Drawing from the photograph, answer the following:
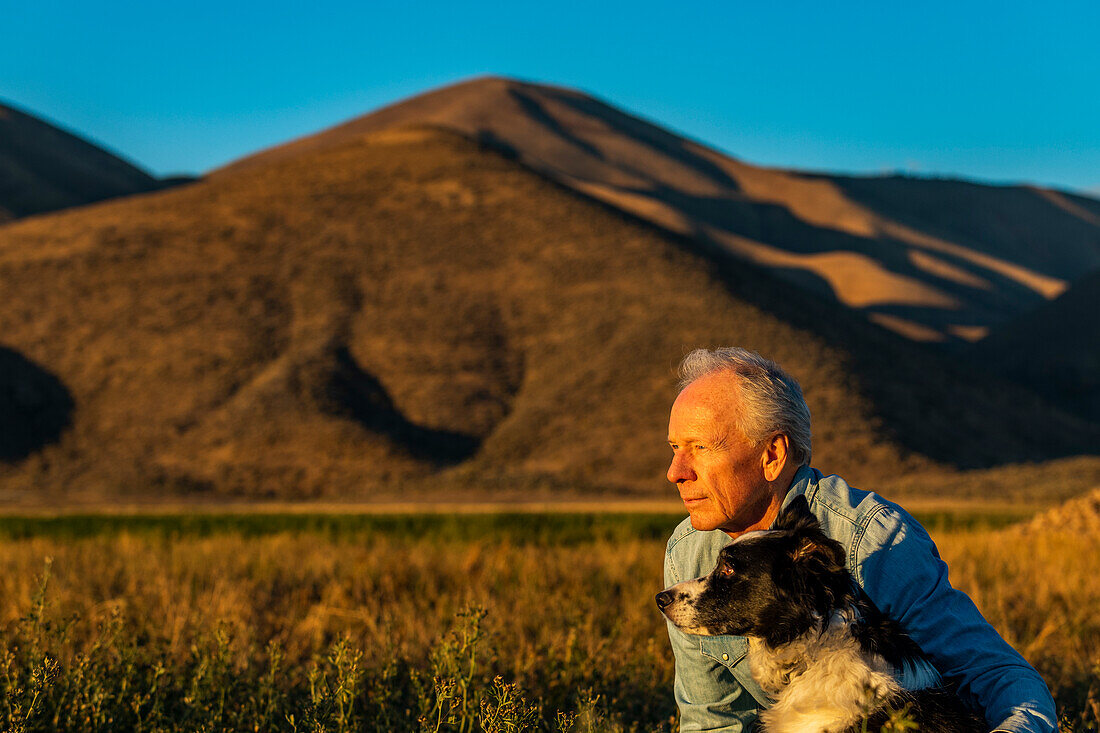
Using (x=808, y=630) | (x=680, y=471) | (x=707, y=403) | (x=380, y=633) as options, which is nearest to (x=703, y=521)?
(x=680, y=471)

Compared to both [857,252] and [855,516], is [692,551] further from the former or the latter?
[857,252]

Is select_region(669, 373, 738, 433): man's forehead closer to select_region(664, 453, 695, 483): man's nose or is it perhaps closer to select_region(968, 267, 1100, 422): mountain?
select_region(664, 453, 695, 483): man's nose

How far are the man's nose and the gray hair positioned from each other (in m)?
0.27

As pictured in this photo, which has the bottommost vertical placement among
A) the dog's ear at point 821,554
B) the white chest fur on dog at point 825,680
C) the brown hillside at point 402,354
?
the brown hillside at point 402,354

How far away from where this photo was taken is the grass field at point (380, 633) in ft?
16.4

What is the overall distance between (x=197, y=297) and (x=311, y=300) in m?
7.31

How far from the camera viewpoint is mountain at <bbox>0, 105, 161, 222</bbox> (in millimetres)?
123050

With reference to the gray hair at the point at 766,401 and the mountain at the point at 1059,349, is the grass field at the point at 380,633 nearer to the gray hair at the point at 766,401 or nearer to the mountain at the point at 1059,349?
the gray hair at the point at 766,401

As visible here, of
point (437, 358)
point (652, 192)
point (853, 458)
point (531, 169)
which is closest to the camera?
point (853, 458)

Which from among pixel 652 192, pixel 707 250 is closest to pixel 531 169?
pixel 707 250

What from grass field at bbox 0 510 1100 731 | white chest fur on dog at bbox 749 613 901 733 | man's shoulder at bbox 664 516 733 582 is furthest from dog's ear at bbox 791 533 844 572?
grass field at bbox 0 510 1100 731

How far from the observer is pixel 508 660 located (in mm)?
7148

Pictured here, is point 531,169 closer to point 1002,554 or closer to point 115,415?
point 115,415

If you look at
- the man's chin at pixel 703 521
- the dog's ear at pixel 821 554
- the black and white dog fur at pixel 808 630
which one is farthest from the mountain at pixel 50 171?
the dog's ear at pixel 821 554
